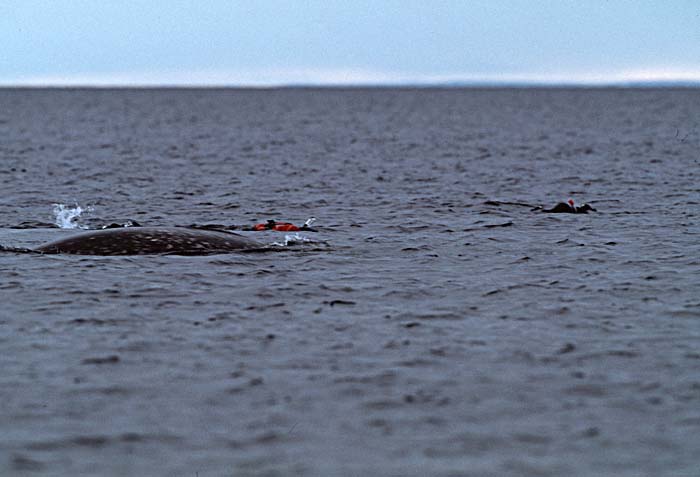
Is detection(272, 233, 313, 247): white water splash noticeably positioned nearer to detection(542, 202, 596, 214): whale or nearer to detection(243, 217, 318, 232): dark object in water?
detection(243, 217, 318, 232): dark object in water

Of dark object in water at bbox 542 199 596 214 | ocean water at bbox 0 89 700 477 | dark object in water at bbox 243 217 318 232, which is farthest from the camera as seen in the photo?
dark object in water at bbox 542 199 596 214

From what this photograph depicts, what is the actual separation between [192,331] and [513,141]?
61484 millimetres

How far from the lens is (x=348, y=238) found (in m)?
22.5

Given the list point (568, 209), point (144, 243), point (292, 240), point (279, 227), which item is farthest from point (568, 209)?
point (144, 243)

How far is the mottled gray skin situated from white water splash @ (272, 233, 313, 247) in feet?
2.97

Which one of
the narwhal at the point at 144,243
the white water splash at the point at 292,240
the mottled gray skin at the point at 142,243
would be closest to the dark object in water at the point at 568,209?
the white water splash at the point at 292,240

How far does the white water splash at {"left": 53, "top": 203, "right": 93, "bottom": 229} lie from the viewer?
24869 mm

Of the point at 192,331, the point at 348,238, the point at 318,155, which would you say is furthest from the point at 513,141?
the point at 192,331

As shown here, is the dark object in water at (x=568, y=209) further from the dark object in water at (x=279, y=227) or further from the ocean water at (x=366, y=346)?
the dark object in water at (x=279, y=227)

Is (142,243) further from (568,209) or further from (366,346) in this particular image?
(568,209)

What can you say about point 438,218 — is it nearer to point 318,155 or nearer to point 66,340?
point 66,340

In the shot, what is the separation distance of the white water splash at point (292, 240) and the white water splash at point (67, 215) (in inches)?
228

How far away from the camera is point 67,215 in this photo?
26766 millimetres

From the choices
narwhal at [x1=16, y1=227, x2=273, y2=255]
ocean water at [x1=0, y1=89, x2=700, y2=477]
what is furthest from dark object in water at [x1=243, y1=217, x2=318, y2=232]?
narwhal at [x1=16, y1=227, x2=273, y2=255]
